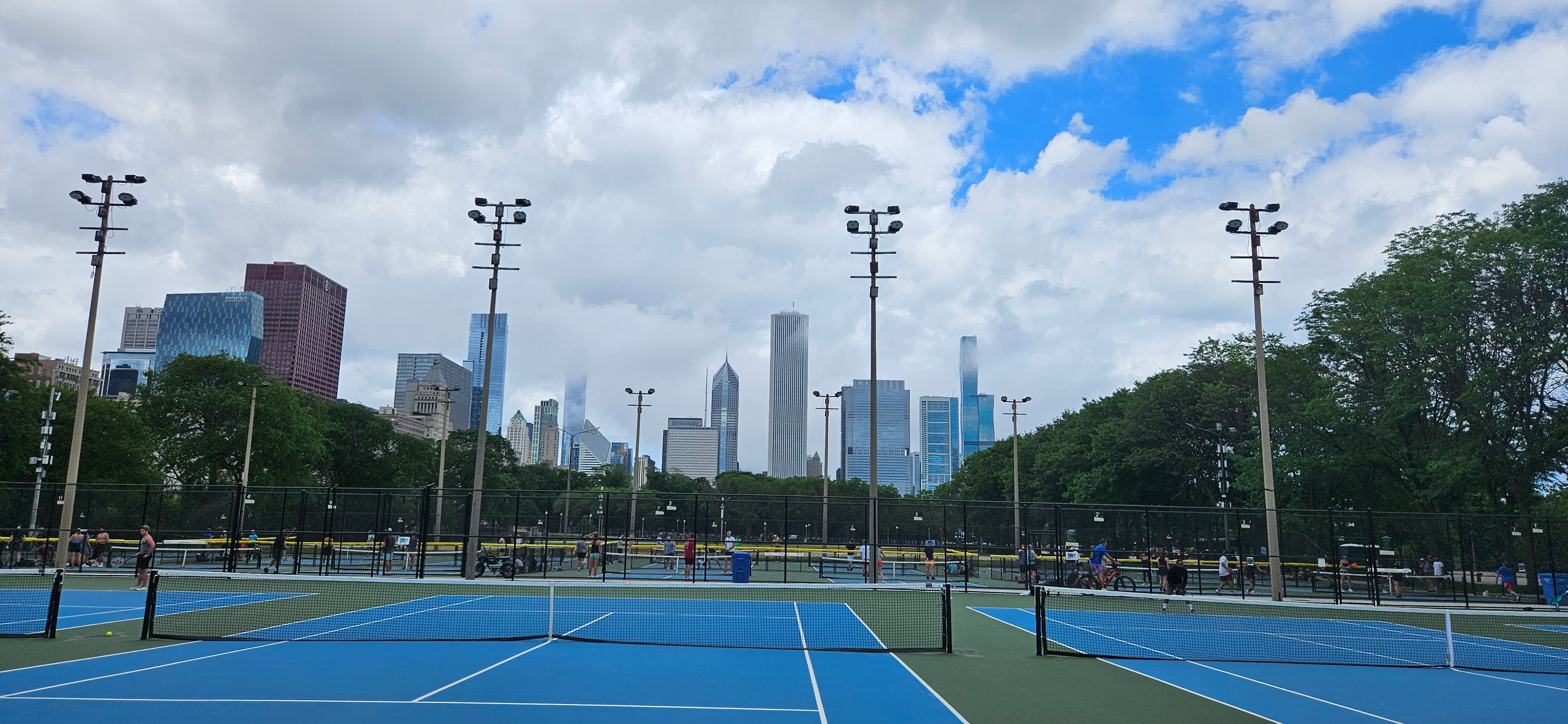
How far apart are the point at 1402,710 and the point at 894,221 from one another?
18312 millimetres

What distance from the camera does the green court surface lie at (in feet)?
32.8

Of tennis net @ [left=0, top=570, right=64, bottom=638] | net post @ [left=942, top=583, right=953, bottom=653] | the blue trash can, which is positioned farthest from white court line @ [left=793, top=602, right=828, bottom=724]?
tennis net @ [left=0, top=570, right=64, bottom=638]

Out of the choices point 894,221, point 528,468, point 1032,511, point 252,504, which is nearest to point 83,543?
point 252,504

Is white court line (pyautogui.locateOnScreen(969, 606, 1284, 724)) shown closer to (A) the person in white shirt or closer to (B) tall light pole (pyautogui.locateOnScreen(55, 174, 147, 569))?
(A) the person in white shirt

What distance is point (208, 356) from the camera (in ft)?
208

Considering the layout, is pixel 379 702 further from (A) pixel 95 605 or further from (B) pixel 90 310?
(B) pixel 90 310

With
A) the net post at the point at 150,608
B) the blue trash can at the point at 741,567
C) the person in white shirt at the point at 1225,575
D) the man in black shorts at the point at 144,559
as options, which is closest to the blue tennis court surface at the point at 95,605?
the man in black shorts at the point at 144,559

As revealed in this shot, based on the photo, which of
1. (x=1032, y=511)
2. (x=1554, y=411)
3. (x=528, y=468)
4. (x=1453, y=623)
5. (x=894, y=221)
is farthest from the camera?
(x=528, y=468)

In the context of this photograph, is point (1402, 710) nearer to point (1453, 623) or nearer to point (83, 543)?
point (1453, 623)

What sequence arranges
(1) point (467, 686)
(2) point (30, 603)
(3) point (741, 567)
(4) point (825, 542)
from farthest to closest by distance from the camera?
(4) point (825, 542) → (3) point (741, 567) → (2) point (30, 603) → (1) point (467, 686)

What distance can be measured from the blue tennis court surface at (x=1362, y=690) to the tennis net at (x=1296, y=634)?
401mm

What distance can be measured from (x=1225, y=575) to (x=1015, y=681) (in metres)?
20.1

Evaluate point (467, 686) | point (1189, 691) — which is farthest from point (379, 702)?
point (1189, 691)

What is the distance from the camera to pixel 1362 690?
11703 mm
